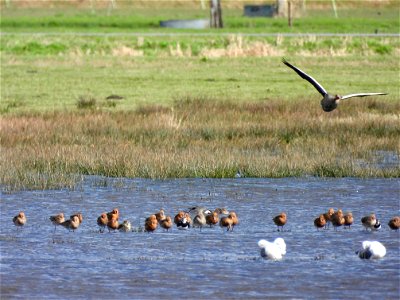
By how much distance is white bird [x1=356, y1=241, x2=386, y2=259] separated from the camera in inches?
528

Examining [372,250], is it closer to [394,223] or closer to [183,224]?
[394,223]

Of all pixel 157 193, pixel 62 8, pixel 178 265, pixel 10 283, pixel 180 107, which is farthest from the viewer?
pixel 62 8

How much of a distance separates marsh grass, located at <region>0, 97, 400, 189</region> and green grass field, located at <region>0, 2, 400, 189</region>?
0.03 metres

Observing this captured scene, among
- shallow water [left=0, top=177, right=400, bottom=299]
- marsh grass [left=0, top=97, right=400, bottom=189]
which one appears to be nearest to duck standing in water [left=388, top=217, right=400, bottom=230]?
shallow water [left=0, top=177, right=400, bottom=299]

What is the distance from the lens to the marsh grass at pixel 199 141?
20.0m

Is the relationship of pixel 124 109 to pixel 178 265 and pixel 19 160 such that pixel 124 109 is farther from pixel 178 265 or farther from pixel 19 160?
pixel 178 265

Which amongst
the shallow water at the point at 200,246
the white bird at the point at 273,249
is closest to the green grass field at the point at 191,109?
the shallow water at the point at 200,246

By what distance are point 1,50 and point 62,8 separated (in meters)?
48.5

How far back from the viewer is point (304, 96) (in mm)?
31266

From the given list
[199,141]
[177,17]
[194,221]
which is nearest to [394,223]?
[194,221]

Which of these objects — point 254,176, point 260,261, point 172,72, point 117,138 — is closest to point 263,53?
point 172,72

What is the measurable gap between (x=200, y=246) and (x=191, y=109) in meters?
13.0

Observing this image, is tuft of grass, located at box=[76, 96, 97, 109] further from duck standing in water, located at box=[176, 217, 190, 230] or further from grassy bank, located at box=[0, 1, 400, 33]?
grassy bank, located at box=[0, 1, 400, 33]

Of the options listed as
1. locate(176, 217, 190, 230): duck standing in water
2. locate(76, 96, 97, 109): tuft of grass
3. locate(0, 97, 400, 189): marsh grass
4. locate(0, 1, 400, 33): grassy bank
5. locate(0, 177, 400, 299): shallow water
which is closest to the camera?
locate(0, 177, 400, 299): shallow water
